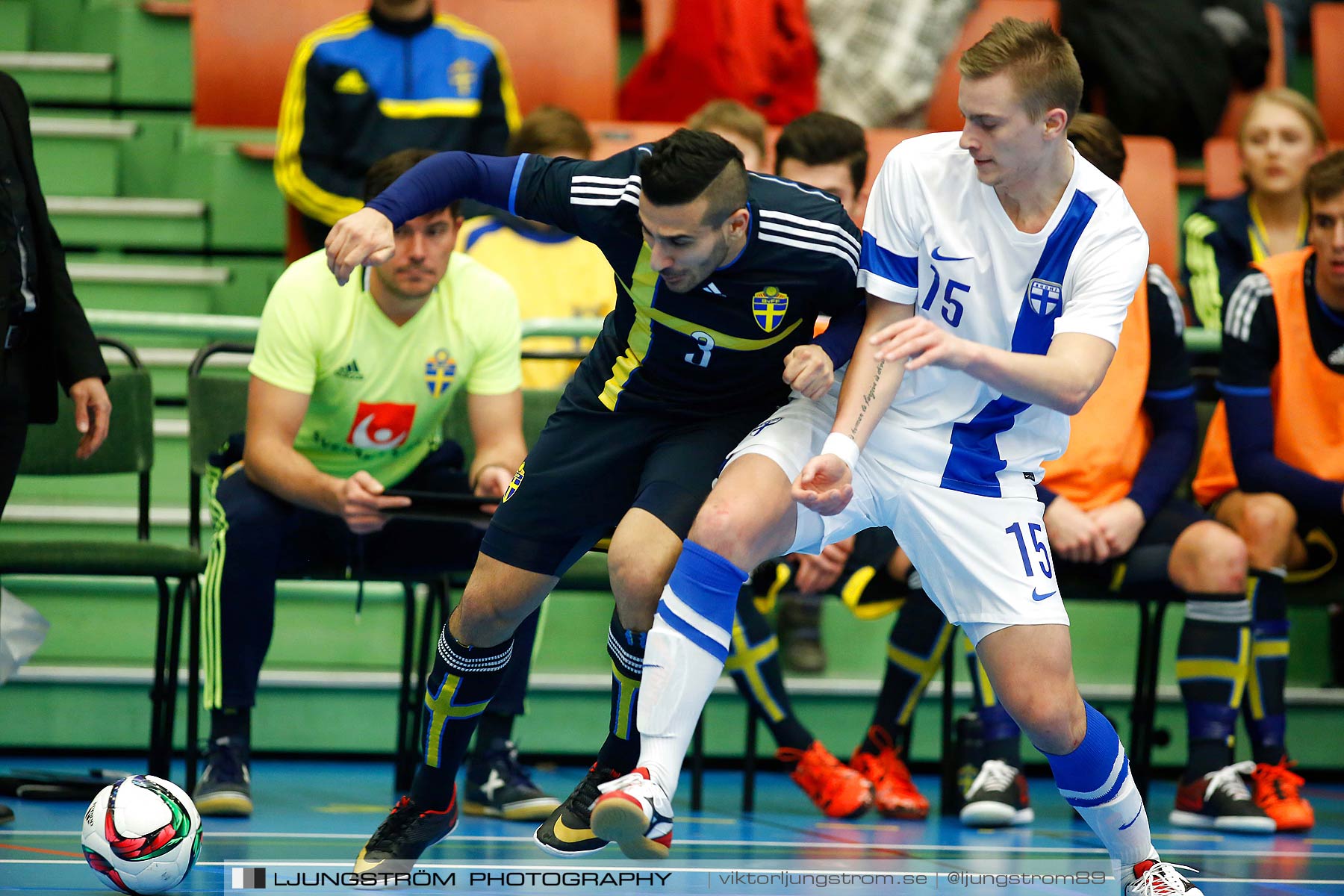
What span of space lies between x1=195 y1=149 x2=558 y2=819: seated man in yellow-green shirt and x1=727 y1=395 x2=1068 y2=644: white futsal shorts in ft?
4.47

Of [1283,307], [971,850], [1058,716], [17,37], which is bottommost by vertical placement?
[971,850]

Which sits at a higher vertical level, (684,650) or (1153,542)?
(684,650)

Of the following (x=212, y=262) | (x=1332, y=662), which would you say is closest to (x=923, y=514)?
(x=1332, y=662)

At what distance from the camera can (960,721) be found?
185 inches

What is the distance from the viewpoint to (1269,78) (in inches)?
286

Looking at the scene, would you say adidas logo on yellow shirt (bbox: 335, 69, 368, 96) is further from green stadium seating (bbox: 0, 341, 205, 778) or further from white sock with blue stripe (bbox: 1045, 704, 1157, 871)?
white sock with blue stripe (bbox: 1045, 704, 1157, 871)

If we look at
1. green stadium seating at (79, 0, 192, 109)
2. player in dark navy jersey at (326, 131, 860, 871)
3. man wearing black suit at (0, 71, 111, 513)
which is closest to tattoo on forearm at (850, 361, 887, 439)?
player in dark navy jersey at (326, 131, 860, 871)

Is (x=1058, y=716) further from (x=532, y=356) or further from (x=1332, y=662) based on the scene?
(x=1332, y=662)

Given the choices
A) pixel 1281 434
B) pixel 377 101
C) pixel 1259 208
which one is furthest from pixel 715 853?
pixel 1259 208

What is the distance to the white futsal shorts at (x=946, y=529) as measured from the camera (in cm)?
320

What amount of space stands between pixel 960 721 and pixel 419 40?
3.39m

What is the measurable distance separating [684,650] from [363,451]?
1.91 meters

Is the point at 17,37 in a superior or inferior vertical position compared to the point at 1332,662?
superior

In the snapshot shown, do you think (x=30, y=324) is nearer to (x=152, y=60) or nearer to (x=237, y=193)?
(x=237, y=193)
